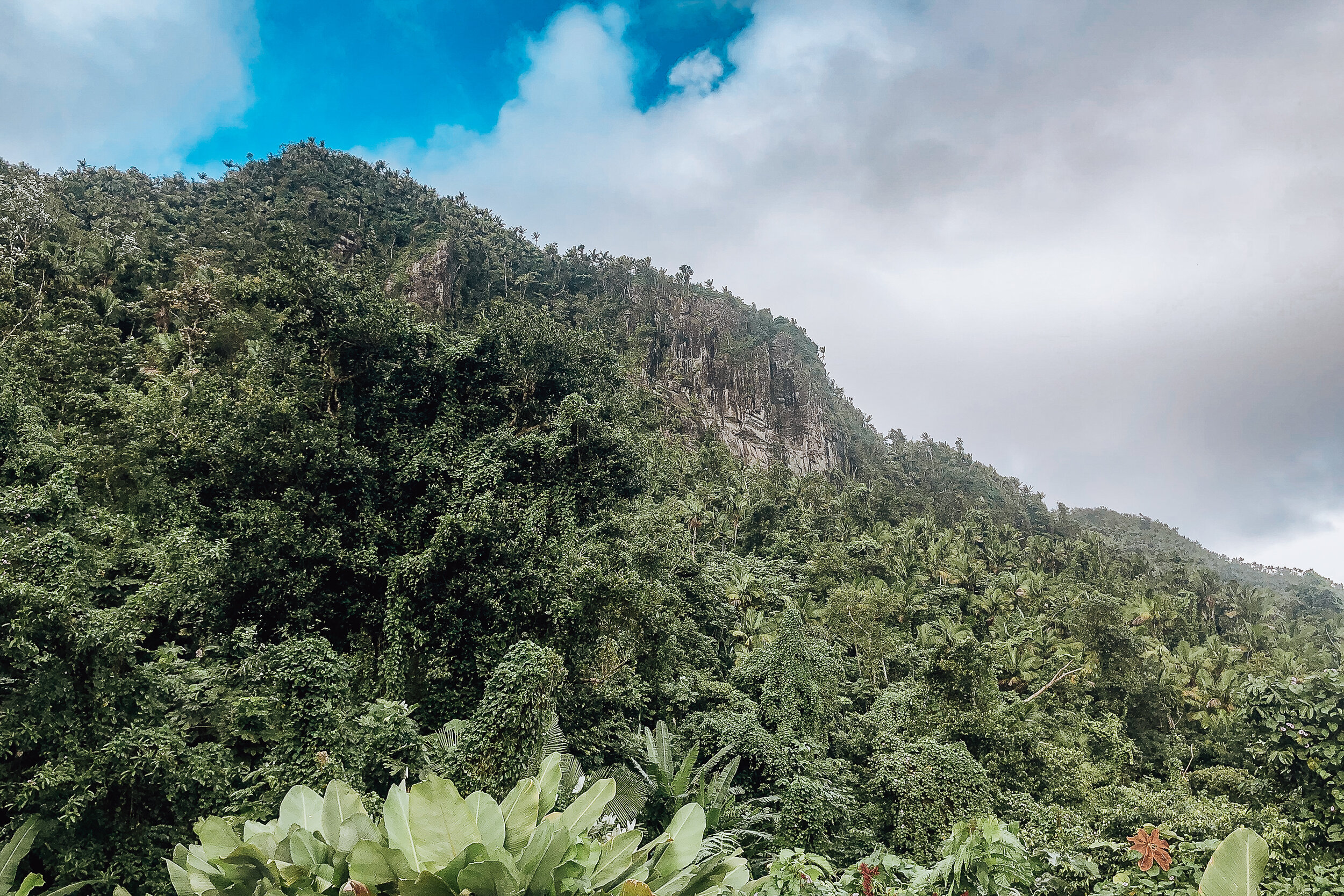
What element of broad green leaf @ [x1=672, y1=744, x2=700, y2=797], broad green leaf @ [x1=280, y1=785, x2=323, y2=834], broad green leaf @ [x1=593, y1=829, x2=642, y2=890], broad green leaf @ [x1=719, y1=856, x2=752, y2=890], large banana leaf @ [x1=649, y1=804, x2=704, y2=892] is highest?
broad green leaf @ [x1=280, y1=785, x2=323, y2=834]

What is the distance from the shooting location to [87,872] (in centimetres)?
596

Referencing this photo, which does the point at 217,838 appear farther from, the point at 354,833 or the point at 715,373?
the point at 715,373

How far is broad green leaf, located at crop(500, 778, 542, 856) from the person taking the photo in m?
1.56

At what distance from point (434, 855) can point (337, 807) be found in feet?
1.45

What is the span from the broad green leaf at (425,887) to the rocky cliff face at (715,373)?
41514 millimetres

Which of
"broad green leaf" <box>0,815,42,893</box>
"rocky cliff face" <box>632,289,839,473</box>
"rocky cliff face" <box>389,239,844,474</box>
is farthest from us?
"rocky cliff face" <box>632,289,839,473</box>

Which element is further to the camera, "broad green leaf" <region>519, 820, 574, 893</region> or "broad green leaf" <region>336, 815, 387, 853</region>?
"broad green leaf" <region>336, 815, 387, 853</region>

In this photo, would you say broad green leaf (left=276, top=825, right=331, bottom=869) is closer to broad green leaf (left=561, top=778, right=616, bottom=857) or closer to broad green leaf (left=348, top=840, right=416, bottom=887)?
broad green leaf (left=348, top=840, right=416, bottom=887)

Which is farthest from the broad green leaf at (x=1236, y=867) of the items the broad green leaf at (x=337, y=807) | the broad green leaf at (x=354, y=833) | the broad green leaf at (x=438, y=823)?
the broad green leaf at (x=337, y=807)

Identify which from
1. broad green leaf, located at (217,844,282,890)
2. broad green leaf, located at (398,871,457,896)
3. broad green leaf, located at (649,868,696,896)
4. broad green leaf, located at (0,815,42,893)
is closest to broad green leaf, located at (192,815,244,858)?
broad green leaf, located at (217,844,282,890)

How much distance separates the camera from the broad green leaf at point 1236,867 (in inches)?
53.7

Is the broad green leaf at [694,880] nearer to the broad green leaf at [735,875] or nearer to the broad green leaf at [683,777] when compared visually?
the broad green leaf at [735,875]

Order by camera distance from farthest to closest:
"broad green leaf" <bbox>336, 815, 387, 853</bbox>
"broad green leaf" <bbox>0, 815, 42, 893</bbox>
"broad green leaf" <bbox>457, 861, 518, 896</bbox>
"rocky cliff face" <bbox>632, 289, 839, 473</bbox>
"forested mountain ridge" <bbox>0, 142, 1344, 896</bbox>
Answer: "rocky cliff face" <bbox>632, 289, 839, 473</bbox>, "forested mountain ridge" <bbox>0, 142, 1344, 896</bbox>, "broad green leaf" <bbox>0, 815, 42, 893</bbox>, "broad green leaf" <bbox>336, 815, 387, 853</bbox>, "broad green leaf" <bbox>457, 861, 518, 896</bbox>

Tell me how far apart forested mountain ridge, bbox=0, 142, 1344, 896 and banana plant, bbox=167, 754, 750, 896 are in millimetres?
2698
